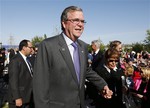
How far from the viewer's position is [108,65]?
5.02 m

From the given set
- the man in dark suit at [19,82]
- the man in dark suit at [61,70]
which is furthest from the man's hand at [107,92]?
the man in dark suit at [19,82]

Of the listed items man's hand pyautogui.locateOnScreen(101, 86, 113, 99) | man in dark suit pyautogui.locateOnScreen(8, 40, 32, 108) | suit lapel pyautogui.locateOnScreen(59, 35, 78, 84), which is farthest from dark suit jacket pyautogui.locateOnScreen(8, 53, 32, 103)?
suit lapel pyautogui.locateOnScreen(59, 35, 78, 84)

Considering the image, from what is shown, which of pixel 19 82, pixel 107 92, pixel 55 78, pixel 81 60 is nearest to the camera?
pixel 55 78

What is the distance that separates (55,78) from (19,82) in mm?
2295

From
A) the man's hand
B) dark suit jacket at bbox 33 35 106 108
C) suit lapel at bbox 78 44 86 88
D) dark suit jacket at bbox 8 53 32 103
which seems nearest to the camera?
dark suit jacket at bbox 33 35 106 108

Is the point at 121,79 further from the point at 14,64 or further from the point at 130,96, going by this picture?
the point at 14,64

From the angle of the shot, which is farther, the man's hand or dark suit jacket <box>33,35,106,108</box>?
the man's hand

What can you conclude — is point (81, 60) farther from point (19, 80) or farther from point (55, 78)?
point (19, 80)

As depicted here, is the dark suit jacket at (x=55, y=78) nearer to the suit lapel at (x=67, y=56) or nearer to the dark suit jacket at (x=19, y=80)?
the suit lapel at (x=67, y=56)

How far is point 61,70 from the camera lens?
2838 millimetres

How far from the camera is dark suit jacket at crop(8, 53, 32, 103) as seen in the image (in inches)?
189

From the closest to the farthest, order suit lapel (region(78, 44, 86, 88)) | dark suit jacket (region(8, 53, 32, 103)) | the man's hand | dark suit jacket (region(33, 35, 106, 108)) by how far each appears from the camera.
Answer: dark suit jacket (region(33, 35, 106, 108))
suit lapel (region(78, 44, 86, 88))
the man's hand
dark suit jacket (region(8, 53, 32, 103))

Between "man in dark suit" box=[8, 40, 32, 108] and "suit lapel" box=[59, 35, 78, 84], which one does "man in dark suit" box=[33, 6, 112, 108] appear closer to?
"suit lapel" box=[59, 35, 78, 84]

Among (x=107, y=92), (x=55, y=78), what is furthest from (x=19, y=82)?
(x=55, y=78)
